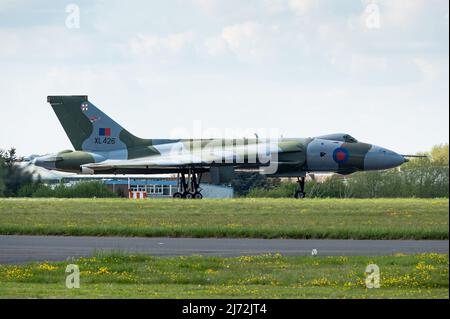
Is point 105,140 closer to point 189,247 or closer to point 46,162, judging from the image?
point 46,162

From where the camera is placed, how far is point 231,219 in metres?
37.4

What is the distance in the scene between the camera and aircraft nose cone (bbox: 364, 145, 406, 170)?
188 ft

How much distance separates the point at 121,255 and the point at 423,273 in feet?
22.5

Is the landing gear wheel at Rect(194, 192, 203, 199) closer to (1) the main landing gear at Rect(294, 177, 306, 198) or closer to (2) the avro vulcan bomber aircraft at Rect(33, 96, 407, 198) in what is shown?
(2) the avro vulcan bomber aircraft at Rect(33, 96, 407, 198)

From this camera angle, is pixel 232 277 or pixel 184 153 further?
pixel 184 153

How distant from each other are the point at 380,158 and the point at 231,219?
21848 millimetres

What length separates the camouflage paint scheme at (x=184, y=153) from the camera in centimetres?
5741

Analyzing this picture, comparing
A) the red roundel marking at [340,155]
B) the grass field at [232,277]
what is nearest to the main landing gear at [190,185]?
the red roundel marking at [340,155]

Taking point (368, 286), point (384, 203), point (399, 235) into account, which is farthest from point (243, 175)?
point (368, 286)

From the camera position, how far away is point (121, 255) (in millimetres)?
22484

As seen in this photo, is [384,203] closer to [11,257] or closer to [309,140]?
[309,140]

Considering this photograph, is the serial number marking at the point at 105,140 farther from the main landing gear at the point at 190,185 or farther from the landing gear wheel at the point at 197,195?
the landing gear wheel at the point at 197,195

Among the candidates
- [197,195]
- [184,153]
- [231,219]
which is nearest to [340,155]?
[197,195]
